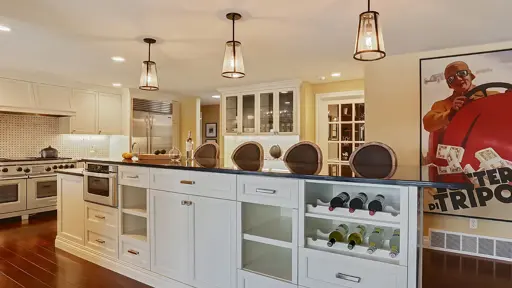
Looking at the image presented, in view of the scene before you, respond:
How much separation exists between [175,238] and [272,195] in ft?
3.12

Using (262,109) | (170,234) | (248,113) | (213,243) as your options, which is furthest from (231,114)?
(213,243)

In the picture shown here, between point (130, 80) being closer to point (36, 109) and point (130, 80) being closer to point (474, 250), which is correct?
point (36, 109)

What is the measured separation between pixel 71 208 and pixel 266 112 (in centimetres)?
337

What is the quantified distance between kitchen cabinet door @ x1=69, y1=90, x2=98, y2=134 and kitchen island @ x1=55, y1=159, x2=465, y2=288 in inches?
119

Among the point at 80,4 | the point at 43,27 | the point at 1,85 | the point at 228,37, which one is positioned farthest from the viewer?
the point at 1,85

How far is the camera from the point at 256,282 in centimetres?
212

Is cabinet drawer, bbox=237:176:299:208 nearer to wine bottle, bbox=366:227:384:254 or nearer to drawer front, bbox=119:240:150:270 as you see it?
wine bottle, bbox=366:227:384:254

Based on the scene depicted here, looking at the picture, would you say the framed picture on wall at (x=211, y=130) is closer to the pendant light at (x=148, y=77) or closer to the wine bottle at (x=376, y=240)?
the pendant light at (x=148, y=77)

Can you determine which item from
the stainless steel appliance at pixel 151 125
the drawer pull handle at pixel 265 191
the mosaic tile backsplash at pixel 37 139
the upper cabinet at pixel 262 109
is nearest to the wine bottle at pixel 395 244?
the drawer pull handle at pixel 265 191

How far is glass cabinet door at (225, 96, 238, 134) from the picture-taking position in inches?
239

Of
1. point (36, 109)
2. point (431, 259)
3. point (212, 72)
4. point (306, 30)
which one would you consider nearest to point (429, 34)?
point (306, 30)

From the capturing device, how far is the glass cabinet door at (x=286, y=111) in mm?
5387

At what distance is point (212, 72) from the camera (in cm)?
478

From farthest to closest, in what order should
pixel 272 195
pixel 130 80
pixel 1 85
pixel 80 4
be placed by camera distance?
pixel 130 80 → pixel 1 85 → pixel 80 4 → pixel 272 195
